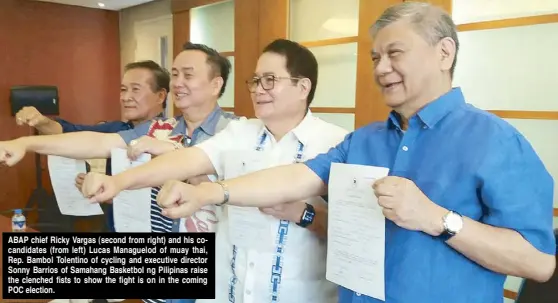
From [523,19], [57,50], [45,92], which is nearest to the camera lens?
[523,19]

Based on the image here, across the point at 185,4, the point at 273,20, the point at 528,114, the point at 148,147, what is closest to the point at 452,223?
the point at 148,147

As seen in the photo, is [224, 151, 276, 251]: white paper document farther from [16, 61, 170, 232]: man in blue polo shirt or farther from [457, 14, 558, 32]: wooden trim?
[457, 14, 558, 32]: wooden trim

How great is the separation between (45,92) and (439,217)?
4.25 metres

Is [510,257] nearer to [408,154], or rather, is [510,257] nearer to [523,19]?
[408,154]

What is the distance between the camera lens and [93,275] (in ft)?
3.81

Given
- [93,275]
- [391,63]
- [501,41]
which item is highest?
[501,41]

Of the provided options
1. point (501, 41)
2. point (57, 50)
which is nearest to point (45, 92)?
point (57, 50)

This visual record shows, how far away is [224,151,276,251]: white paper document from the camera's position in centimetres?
107

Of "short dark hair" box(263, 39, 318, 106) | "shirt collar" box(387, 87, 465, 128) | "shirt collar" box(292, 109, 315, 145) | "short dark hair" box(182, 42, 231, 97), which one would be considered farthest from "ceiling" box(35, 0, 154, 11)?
"shirt collar" box(387, 87, 465, 128)

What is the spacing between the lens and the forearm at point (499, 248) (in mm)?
766

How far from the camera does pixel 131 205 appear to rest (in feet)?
4.31

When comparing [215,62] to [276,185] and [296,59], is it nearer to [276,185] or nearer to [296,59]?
[296,59]

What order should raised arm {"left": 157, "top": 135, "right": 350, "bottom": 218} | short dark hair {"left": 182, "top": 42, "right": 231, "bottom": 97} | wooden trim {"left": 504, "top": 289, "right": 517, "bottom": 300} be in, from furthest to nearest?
1. wooden trim {"left": 504, "top": 289, "right": 517, "bottom": 300}
2. short dark hair {"left": 182, "top": 42, "right": 231, "bottom": 97}
3. raised arm {"left": 157, "top": 135, "right": 350, "bottom": 218}
